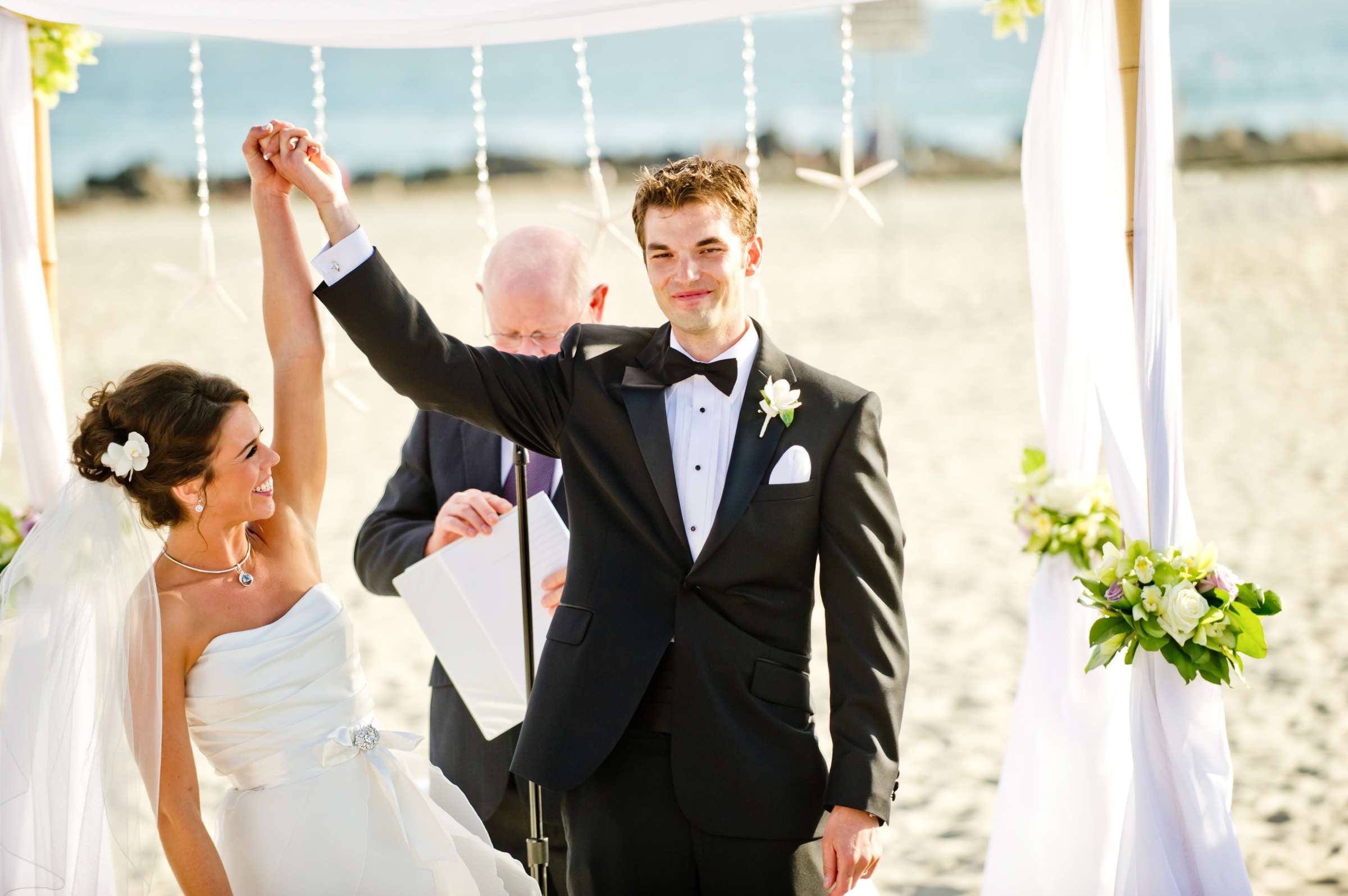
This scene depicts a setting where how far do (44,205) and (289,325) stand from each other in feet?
4.78

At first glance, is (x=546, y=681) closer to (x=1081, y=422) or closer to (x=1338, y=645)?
(x=1081, y=422)

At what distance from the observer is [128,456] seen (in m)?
2.48

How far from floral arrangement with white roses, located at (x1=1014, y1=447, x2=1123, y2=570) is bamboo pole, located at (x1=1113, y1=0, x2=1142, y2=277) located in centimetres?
80

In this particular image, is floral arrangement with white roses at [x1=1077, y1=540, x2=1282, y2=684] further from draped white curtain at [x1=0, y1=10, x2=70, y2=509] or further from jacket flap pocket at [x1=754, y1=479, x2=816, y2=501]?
draped white curtain at [x1=0, y1=10, x2=70, y2=509]

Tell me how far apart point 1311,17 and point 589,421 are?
200 feet

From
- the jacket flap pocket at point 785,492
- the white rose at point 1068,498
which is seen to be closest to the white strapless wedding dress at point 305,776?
the jacket flap pocket at point 785,492

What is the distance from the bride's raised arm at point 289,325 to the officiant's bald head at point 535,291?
23.8 inches

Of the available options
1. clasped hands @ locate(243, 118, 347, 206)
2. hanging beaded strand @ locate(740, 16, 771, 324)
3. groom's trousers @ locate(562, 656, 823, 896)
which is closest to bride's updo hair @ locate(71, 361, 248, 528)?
clasped hands @ locate(243, 118, 347, 206)

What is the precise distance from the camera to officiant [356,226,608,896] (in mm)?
3156

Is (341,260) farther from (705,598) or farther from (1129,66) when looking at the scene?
(1129,66)

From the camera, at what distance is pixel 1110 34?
117 inches

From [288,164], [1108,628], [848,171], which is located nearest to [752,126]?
[848,171]

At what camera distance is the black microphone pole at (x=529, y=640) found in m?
2.86

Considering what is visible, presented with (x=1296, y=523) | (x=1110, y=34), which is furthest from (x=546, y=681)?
(x=1296, y=523)
